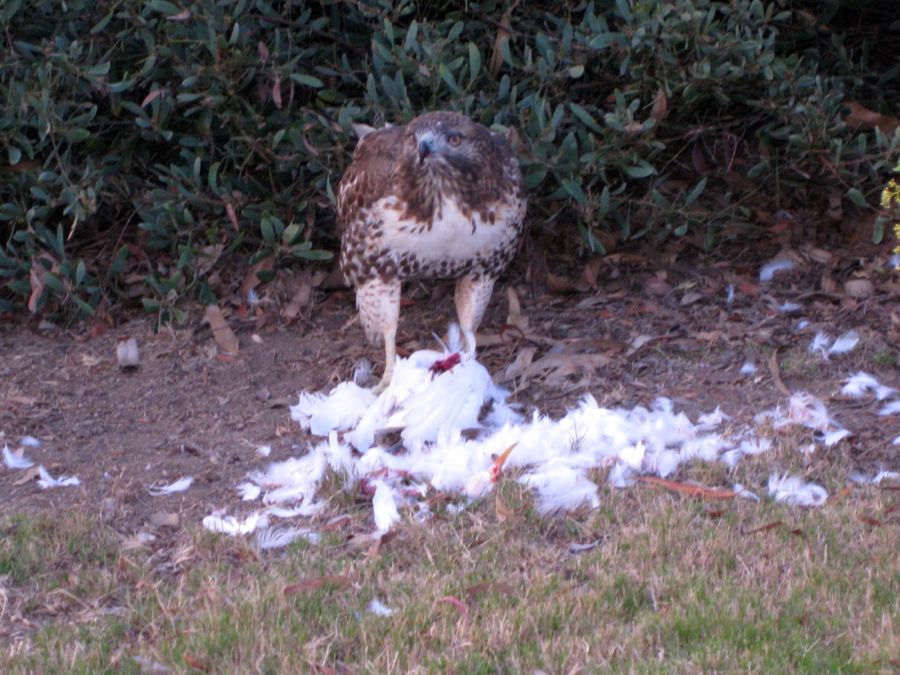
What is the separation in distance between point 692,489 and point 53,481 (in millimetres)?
2484

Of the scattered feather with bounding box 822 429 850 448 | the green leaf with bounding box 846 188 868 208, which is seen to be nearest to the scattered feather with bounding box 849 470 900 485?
the scattered feather with bounding box 822 429 850 448

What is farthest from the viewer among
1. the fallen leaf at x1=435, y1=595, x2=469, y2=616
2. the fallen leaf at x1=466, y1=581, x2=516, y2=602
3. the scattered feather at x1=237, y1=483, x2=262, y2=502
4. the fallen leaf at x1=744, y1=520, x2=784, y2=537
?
the scattered feather at x1=237, y1=483, x2=262, y2=502

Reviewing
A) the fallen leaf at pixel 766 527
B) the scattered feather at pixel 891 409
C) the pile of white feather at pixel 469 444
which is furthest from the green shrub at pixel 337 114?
the fallen leaf at pixel 766 527

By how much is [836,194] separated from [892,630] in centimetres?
410

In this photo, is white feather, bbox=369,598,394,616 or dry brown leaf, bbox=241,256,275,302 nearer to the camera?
white feather, bbox=369,598,394,616

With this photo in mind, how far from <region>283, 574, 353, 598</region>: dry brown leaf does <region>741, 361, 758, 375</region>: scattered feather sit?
8.36 ft

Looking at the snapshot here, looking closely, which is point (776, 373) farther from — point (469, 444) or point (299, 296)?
point (299, 296)

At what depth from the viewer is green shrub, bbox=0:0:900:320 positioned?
684 centimetres

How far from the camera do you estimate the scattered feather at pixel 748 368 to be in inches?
246

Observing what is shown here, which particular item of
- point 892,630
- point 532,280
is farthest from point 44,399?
point 892,630

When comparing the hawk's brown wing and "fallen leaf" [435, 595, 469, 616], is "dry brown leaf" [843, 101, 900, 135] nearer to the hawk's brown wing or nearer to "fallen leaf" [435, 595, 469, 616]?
the hawk's brown wing

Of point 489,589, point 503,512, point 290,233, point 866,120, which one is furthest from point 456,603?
point 866,120

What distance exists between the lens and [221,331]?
23.5 ft

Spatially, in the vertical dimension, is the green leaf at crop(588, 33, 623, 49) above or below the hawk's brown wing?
above
